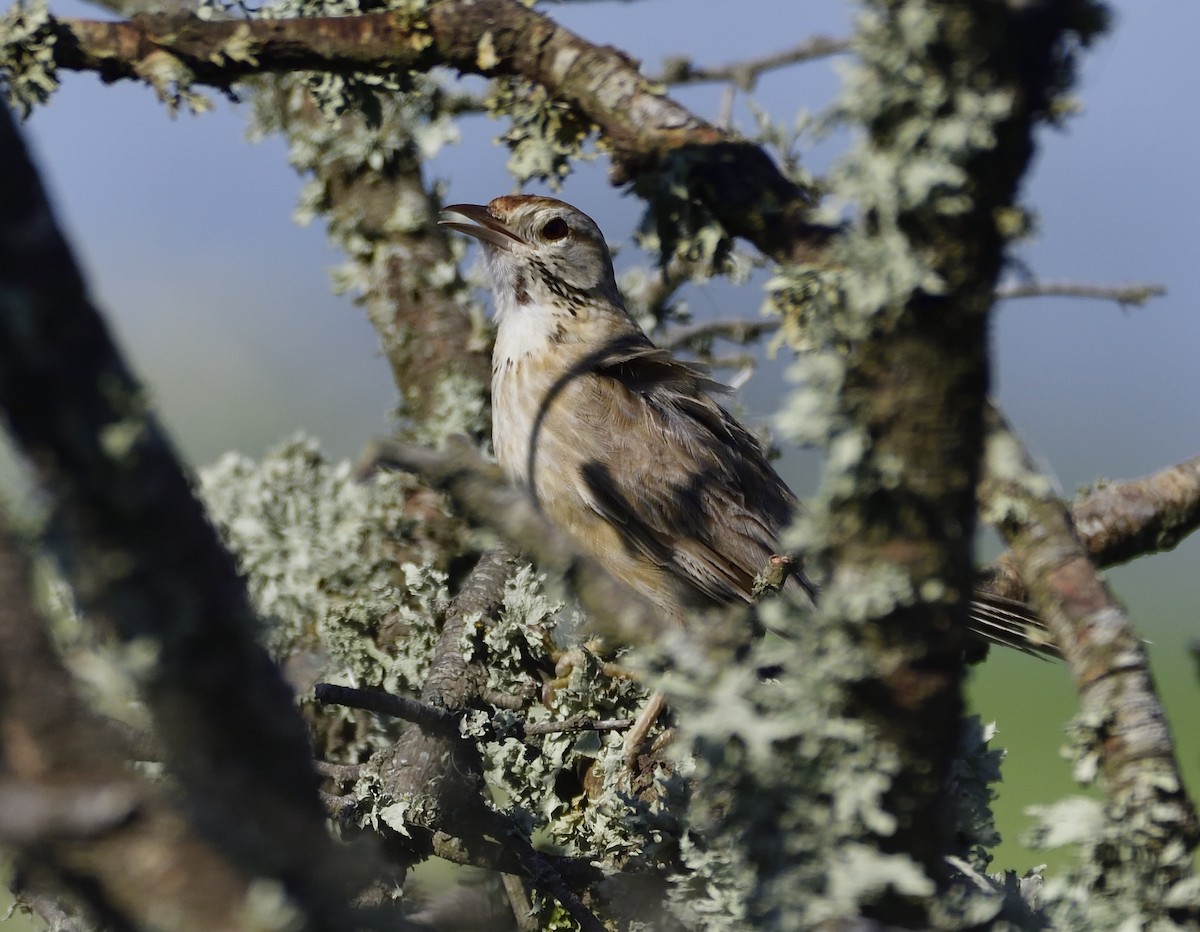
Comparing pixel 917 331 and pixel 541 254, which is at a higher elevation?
pixel 541 254

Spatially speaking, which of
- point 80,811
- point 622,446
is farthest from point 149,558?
point 622,446

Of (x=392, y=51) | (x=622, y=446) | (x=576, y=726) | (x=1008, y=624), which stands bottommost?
(x=576, y=726)

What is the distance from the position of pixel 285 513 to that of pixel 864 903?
3558 mm

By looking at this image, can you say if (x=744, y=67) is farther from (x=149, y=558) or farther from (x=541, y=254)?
(x=149, y=558)

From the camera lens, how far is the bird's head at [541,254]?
5.27 meters

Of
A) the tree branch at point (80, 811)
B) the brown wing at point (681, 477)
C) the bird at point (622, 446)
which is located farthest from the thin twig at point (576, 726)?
the tree branch at point (80, 811)

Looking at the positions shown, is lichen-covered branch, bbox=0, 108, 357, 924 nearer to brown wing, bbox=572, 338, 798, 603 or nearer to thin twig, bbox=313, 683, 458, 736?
thin twig, bbox=313, 683, 458, 736

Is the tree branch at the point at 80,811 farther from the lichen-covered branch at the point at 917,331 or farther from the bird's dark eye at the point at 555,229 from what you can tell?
the bird's dark eye at the point at 555,229

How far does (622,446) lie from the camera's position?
15.7 ft

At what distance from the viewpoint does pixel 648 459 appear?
4777 millimetres

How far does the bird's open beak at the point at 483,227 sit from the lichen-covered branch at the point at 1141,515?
2520mm

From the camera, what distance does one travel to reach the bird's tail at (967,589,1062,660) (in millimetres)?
4230

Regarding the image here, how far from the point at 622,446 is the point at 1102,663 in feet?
9.39

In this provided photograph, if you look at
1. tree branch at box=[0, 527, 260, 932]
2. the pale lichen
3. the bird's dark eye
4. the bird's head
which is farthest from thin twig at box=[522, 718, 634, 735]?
the bird's dark eye
